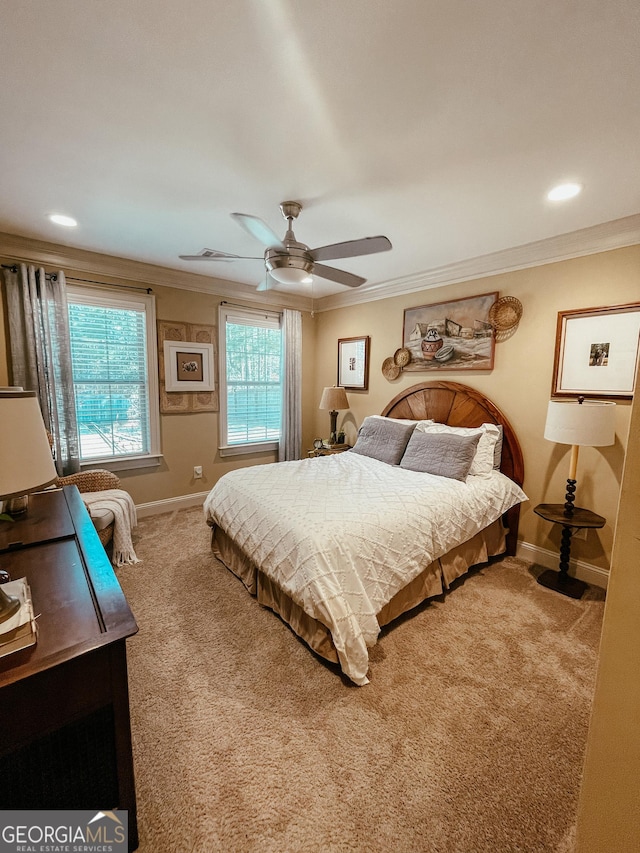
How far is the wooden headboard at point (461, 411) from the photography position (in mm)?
3055

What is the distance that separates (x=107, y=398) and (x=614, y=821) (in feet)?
13.4

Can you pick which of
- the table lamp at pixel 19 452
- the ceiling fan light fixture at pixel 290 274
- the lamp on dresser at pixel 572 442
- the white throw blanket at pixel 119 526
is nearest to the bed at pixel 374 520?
the lamp on dresser at pixel 572 442

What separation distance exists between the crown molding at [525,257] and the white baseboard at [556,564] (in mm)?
2377

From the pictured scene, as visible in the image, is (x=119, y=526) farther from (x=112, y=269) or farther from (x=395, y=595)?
(x=112, y=269)

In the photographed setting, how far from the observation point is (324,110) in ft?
4.81

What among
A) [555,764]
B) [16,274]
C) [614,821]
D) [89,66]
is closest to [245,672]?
[555,764]

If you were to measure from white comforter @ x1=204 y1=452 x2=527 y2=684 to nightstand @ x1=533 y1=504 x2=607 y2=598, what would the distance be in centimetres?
29

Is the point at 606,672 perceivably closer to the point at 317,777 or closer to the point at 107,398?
the point at 317,777

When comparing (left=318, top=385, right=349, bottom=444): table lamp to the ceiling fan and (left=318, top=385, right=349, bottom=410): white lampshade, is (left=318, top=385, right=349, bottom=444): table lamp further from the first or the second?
the ceiling fan

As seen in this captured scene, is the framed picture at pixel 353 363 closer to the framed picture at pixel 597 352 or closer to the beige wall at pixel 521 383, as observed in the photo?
the beige wall at pixel 521 383

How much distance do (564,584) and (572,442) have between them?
111 centimetres

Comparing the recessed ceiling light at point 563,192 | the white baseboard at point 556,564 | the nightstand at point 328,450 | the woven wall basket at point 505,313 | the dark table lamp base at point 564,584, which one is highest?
the recessed ceiling light at point 563,192

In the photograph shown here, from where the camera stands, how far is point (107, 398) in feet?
11.6

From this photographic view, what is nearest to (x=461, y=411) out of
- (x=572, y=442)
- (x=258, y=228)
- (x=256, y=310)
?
(x=572, y=442)
